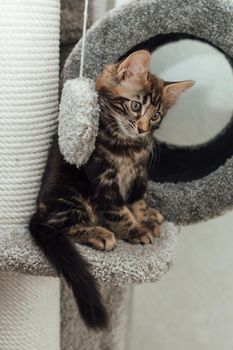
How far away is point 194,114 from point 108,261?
2.05 feet

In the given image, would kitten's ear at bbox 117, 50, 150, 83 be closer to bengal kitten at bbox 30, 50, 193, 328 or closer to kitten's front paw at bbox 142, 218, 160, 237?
bengal kitten at bbox 30, 50, 193, 328

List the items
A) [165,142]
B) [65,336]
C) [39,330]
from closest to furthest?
1. [39,330]
2. [165,142]
3. [65,336]

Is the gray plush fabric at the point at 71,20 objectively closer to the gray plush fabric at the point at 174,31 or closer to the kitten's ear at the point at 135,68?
the gray plush fabric at the point at 174,31

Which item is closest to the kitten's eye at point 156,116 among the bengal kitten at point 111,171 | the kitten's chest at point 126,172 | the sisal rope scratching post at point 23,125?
the bengal kitten at point 111,171

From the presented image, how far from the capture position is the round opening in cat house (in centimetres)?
126

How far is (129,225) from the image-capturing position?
107 centimetres

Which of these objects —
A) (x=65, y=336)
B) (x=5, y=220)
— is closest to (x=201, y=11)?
(x=5, y=220)

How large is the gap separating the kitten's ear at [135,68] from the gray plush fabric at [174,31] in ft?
0.28

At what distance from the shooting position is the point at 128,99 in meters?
1.07

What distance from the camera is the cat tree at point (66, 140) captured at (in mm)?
938

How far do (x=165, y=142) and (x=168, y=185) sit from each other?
7.1 inches

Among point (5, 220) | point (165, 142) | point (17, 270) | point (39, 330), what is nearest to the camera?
point (17, 270)

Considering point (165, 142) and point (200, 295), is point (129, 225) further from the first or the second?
point (200, 295)

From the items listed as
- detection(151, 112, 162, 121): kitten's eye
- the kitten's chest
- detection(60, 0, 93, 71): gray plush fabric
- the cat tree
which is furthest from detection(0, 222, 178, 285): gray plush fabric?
detection(60, 0, 93, 71): gray plush fabric
